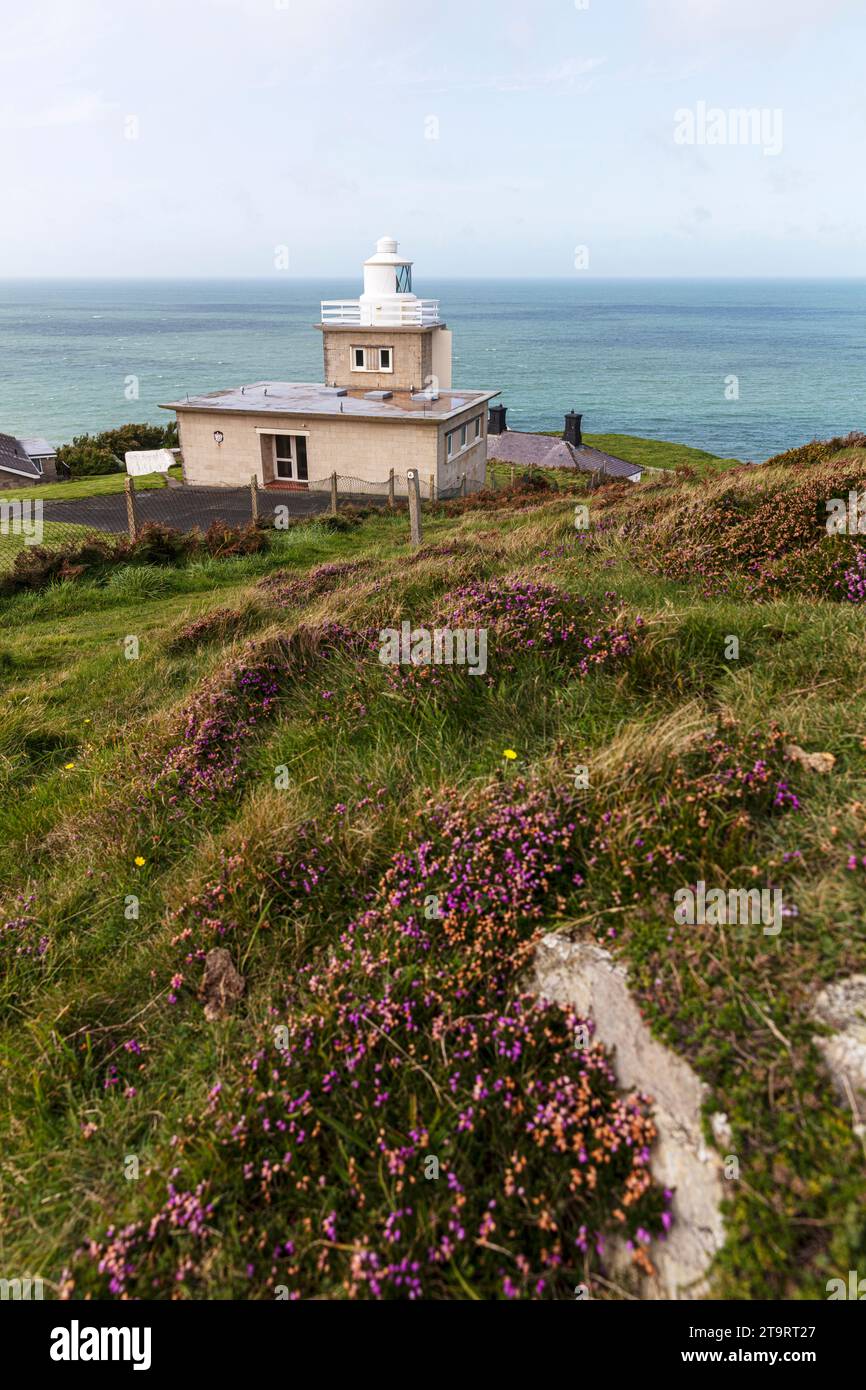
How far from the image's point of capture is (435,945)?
3920 mm

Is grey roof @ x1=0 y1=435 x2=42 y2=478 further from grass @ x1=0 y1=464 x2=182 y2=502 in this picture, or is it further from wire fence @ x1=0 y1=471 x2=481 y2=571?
wire fence @ x1=0 y1=471 x2=481 y2=571

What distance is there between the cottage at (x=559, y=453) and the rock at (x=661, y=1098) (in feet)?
191

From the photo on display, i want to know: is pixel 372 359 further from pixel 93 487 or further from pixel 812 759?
pixel 812 759

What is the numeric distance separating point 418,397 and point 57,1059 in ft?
124

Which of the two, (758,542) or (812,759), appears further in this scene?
(758,542)

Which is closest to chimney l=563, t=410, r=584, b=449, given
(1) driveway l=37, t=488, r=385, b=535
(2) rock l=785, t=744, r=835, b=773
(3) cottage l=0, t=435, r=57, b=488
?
(1) driveway l=37, t=488, r=385, b=535

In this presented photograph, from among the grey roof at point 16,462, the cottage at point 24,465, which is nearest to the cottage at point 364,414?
the cottage at point 24,465

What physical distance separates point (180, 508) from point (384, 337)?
1745 centimetres

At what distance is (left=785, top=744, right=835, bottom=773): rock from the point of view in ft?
14.0

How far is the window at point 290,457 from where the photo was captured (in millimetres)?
36875

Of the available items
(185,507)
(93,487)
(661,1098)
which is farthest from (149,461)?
(661,1098)

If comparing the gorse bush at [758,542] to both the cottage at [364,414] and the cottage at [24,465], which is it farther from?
the cottage at [24,465]

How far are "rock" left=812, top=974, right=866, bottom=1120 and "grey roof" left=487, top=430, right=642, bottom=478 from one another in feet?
192
